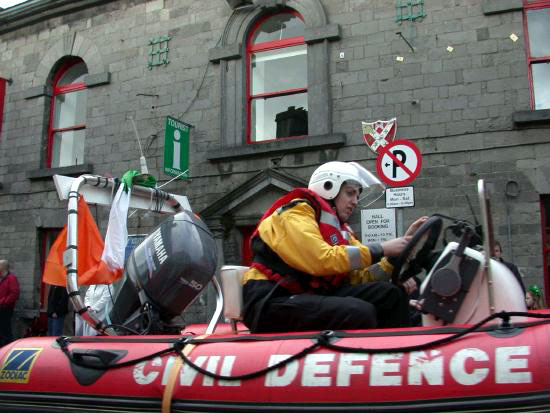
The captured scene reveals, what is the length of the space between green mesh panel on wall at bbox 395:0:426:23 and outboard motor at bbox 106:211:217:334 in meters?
6.92

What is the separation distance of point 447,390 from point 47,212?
1140cm

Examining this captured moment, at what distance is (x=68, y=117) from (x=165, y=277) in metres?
10.3

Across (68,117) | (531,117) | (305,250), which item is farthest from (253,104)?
(305,250)

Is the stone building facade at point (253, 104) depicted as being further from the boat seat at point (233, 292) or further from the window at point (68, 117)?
the boat seat at point (233, 292)

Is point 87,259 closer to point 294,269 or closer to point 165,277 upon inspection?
point 165,277

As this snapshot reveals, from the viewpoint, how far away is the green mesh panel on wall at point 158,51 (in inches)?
451

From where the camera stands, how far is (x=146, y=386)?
9.37 feet

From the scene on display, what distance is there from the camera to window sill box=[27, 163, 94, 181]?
1177 cm

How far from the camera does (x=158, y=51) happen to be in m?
11.5

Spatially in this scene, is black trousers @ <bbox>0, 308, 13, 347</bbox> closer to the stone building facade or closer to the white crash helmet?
the stone building facade

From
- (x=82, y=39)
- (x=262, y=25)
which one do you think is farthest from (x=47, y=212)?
(x=262, y=25)

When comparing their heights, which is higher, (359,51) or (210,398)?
(359,51)

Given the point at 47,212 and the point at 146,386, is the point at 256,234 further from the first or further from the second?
the point at 47,212

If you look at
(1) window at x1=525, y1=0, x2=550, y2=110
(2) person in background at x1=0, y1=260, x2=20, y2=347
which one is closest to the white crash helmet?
(1) window at x1=525, y1=0, x2=550, y2=110
